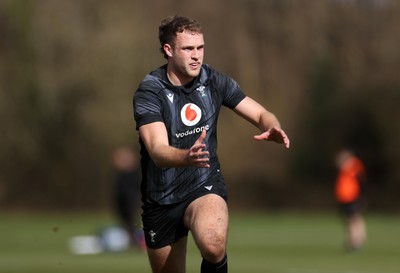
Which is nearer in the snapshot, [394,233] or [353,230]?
[353,230]

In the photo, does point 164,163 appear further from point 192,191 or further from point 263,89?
point 263,89

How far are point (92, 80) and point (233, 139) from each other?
6.70 meters

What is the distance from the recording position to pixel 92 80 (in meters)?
44.8

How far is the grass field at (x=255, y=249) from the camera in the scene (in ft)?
58.6

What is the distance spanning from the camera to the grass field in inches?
704

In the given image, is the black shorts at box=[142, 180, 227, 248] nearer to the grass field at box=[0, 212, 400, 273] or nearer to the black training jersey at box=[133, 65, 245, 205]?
the black training jersey at box=[133, 65, 245, 205]

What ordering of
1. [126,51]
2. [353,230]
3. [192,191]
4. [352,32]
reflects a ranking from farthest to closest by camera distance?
[352,32]
[126,51]
[353,230]
[192,191]

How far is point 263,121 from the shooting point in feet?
29.4

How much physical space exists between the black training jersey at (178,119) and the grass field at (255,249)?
244 cm

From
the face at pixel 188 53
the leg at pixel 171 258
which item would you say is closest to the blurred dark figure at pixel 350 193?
the leg at pixel 171 258

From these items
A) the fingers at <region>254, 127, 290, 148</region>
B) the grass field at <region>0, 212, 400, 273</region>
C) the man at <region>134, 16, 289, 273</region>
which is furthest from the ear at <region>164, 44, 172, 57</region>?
the grass field at <region>0, 212, 400, 273</region>

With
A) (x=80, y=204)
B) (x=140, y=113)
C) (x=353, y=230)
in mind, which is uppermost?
(x=140, y=113)

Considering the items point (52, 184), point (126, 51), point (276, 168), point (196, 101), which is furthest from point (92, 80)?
point (196, 101)

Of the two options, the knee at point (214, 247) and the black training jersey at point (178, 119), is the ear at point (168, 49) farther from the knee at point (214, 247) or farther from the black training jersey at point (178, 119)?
the knee at point (214, 247)
